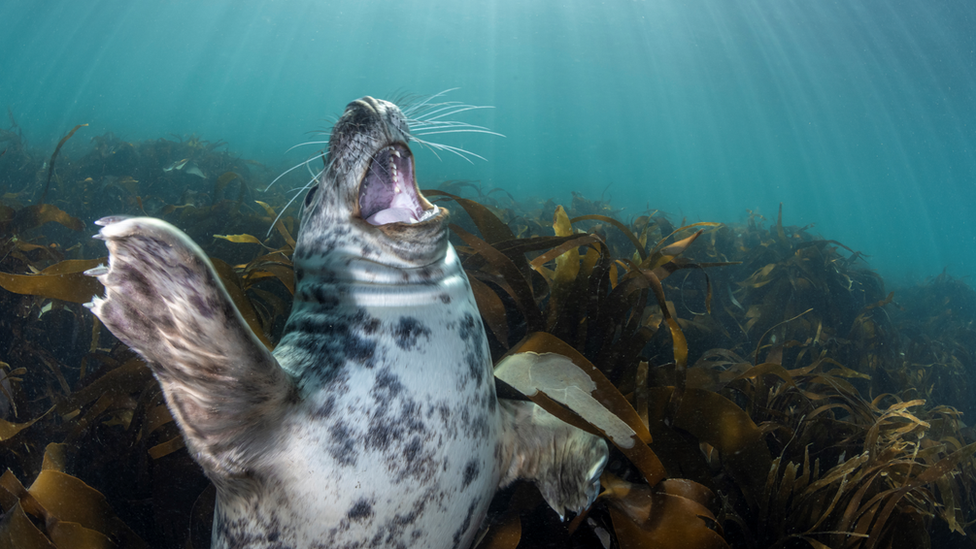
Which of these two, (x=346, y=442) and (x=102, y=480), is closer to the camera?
(x=346, y=442)

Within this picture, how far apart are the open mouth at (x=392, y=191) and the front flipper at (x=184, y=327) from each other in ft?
2.30

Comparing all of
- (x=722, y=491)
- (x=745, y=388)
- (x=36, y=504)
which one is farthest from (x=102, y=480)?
(x=745, y=388)

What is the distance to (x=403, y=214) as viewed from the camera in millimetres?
1535

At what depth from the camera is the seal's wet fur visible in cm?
74

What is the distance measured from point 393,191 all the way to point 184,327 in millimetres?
981

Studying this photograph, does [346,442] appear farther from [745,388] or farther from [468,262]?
[745,388]

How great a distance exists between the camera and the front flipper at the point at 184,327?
2.32ft

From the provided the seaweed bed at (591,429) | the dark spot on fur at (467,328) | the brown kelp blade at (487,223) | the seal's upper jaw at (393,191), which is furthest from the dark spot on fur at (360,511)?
the brown kelp blade at (487,223)

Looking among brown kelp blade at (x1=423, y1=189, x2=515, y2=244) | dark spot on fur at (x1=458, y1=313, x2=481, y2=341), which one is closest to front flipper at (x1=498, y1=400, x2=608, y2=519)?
dark spot on fur at (x1=458, y1=313, x2=481, y2=341)

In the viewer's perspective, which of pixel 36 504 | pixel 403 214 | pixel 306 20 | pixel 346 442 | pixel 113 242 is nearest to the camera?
pixel 113 242

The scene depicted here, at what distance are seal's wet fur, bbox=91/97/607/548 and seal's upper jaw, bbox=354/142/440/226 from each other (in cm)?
3

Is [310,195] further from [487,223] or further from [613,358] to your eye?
[613,358]

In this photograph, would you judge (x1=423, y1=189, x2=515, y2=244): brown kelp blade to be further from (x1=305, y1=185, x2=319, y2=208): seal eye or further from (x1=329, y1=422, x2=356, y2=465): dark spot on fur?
(x1=329, y1=422, x2=356, y2=465): dark spot on fur

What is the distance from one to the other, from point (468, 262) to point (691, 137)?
337 ft
